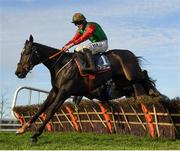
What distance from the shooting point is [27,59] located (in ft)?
36.3

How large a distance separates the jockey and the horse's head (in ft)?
2.41

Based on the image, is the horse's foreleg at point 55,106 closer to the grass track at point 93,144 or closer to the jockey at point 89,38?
the grass track at point 93,144

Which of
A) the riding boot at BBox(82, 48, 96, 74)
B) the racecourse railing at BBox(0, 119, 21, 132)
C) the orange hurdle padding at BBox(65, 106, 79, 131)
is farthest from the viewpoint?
the racecourse railing at BBox(0, 119, 21, 132)

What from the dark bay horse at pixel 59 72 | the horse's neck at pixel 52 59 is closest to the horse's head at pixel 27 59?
the dark bay horse at pixel 59 72

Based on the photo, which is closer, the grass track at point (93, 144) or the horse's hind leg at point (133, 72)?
the grass track at point (93, 144)

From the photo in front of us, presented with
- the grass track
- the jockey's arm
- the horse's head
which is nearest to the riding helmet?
the jockey's arm

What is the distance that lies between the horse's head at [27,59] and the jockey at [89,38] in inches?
28.9

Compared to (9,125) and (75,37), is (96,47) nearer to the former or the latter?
(75,37)

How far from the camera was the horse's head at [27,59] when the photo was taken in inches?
434

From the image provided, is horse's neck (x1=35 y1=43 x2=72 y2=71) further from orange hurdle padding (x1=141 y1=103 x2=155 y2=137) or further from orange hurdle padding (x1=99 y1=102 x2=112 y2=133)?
orange hurdle padding (x1=99 y1=102 x2=112 y2=133)

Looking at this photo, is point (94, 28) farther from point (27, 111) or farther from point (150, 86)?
point (27, 111)

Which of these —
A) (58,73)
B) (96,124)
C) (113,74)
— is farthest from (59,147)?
(96,124)

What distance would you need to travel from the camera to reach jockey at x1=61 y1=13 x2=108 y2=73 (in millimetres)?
11094

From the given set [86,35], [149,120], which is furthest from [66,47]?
[149,120]
